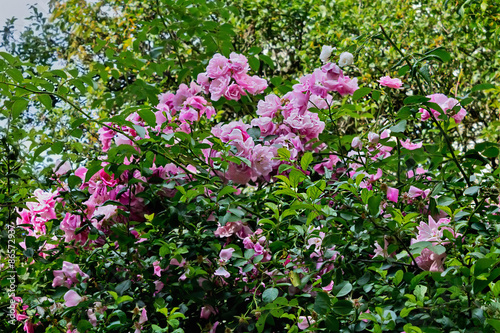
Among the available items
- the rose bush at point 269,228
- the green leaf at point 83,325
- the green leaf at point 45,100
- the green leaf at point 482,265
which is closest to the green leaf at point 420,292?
the rose bush at point 269,228

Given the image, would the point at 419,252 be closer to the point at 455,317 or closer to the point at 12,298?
the point at 455,317

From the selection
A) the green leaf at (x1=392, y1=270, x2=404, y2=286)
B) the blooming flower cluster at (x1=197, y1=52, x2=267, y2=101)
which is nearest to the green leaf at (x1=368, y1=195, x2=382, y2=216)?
the green leaf at (x1=392, y1=270, x2=404, y2=286)

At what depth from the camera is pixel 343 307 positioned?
3.79 feet

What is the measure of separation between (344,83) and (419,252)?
1.86ft

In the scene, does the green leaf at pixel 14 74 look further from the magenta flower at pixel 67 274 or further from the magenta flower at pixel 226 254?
the magenta flower at pixel 226 254

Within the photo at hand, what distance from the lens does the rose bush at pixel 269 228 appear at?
1.20 metres

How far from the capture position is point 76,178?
1.58m

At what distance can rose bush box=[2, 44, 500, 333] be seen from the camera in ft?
3.92

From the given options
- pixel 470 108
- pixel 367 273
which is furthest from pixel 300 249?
pixel 470 108

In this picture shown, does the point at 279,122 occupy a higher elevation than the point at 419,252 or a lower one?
higher

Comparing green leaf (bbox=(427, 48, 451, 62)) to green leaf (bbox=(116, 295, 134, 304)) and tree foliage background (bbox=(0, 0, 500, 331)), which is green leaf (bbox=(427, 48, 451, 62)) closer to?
tree foliage background (bbox=(0, 0, 500, 331))

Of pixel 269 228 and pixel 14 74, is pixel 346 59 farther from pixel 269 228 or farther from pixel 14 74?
pixel 14 74

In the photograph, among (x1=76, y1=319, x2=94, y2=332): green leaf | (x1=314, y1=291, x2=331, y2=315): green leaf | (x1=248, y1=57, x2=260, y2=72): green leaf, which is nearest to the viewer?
(x1=314, y1=291, x2=331, y2=315): green leaf

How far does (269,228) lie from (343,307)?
0.97ft
